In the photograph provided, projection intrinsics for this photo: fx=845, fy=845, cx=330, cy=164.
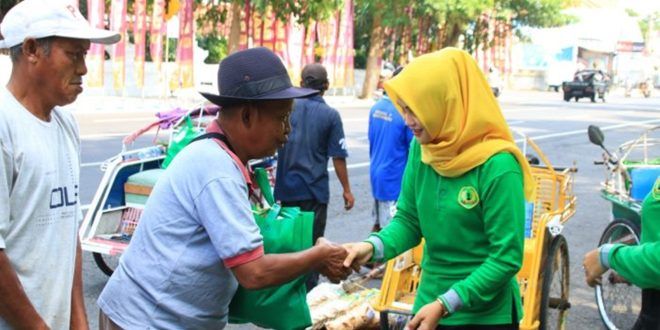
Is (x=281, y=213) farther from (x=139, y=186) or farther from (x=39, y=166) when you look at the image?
(x=139, y=186)

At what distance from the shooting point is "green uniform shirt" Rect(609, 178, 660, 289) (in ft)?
9.06

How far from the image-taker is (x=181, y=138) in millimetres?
6727

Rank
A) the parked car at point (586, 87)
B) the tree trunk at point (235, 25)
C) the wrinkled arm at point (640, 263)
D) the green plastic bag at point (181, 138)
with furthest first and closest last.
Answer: the parked car at point (586, 87) < the tree trunk at point (235, 25) < the green plastic bag at point (181, 138) < the wrinkled arm at point (640, 263)

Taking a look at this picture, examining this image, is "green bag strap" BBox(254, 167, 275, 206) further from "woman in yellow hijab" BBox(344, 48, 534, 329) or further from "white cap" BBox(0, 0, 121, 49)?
"white cap" BBox(0, 0, 121, 49)

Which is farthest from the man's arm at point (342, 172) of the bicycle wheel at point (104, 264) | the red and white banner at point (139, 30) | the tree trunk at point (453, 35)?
the tree trunk at point (453, 35)

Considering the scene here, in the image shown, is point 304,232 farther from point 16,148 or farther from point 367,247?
point 16,148

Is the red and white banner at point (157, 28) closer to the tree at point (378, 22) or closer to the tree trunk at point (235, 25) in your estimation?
the tree trunk at point (235, 25)

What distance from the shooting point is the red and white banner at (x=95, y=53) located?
24066 mm

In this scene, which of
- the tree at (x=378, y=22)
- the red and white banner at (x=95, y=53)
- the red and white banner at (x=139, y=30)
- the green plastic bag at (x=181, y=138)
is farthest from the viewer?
the tree at (x=378, y=22)

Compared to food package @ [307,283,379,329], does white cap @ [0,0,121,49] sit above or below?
above

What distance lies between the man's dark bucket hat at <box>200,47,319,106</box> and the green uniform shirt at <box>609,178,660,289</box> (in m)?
1.25

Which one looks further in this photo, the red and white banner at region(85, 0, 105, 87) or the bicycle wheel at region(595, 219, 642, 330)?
the red and white banner at region(85, 0, 105, 87)

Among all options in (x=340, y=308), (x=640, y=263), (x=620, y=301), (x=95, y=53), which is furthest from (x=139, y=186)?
(x=95, y=53)

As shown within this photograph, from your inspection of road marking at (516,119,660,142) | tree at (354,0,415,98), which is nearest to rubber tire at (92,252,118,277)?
road marking at (516,119,660,142)
